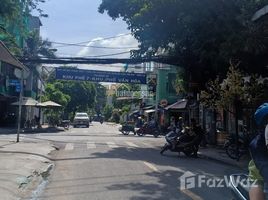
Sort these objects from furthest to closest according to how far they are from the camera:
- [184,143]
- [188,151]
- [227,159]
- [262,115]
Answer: [188,151], [184,143], [227,159], [262,115]

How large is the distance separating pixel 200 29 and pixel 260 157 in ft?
50.8

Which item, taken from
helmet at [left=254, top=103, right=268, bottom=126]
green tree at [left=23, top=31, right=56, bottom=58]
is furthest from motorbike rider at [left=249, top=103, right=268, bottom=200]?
green tree at [left=23, top=31, right=56, bottom=58]

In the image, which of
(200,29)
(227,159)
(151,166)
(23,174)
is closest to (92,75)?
(200,29)

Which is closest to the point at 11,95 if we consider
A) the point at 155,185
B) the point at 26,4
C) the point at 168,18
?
the point at 168,18

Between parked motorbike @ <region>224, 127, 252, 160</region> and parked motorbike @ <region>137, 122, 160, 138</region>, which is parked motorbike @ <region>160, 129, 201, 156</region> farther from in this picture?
parked motorbike @ <region>137, 122, 160, 138</region>

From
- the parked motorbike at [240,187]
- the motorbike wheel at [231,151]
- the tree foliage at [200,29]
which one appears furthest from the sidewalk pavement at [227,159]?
the parked motorbike at [240,187]

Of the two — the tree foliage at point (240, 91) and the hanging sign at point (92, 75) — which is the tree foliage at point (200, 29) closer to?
the tree foliage at point (240, 91)

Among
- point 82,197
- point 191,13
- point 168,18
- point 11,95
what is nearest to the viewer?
point 82,197

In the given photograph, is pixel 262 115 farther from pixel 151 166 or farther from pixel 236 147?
pixel 236 147

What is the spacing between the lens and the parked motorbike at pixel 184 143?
19.9 metres

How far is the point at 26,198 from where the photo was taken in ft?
32.0

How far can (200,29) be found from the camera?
19.4 m

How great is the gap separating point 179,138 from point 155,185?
880 cm

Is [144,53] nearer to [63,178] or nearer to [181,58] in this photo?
[181,58]
